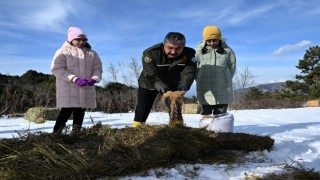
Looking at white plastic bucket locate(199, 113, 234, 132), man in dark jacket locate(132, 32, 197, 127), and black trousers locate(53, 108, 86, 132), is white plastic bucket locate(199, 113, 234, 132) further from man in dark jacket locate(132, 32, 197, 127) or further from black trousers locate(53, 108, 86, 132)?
black trousers locate(53, 108, 86, 132)

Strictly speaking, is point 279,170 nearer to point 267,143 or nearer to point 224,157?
point 224,157

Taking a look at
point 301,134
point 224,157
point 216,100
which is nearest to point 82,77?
point 216,100

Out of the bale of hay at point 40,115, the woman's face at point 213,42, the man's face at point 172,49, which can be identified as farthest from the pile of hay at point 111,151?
the bale of hay at point 40,115

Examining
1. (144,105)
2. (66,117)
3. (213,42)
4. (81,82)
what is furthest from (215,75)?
(66,117)

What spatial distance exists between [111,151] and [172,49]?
1.80 metres

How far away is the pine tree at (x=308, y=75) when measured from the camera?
29172 mm

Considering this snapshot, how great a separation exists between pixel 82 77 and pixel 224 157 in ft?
8.35

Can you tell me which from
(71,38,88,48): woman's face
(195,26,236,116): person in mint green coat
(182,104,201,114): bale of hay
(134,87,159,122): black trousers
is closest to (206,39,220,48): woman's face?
(195,26,236,116): person in mint green coat

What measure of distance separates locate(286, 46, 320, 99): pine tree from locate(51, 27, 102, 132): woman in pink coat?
86.2ft

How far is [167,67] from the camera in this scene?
4.41 metres

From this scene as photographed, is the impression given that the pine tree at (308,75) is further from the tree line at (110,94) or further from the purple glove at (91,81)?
the purple glove at (91,81)

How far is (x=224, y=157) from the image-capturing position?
3.22 metres

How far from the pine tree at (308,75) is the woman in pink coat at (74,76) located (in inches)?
1035

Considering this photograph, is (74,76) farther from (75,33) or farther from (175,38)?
(175,38)
